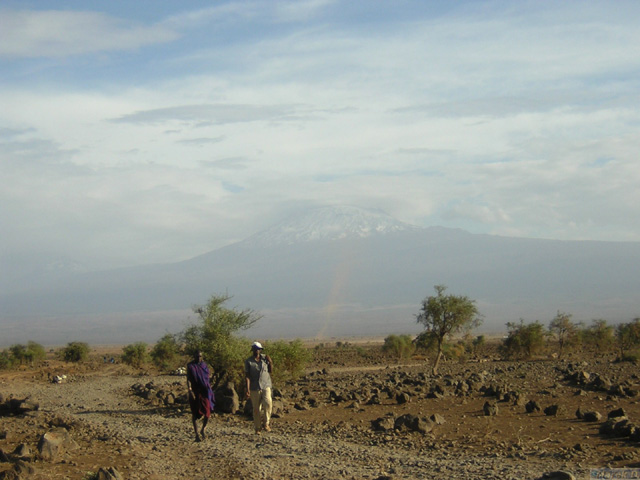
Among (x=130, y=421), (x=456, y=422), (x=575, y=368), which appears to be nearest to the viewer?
(x=456, y=422)

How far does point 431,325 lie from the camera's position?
4194cm

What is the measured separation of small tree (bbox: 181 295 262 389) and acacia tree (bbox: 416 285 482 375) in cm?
1985

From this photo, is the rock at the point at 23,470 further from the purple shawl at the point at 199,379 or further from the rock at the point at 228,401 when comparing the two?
the rock at the point at 228,401

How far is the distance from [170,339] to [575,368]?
2202 cm

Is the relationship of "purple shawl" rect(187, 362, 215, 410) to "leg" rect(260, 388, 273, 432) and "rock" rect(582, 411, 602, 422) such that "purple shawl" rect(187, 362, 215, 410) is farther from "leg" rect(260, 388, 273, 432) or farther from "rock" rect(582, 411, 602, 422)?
"rock" rect(582, 411, 602, 422)

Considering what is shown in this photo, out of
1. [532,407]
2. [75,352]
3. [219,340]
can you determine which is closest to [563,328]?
[532,407]

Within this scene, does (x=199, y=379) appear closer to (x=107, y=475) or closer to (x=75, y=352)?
(x=107, y=475)

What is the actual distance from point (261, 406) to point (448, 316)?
26023 mm

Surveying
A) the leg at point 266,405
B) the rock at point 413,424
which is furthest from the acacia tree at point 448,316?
the leg at point 266,405

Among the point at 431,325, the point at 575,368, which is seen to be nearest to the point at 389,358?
the point at 431,325

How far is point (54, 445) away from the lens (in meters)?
14.0

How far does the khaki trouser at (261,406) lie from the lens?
15.9m

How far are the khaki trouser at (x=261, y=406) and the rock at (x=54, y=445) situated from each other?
4.27 m

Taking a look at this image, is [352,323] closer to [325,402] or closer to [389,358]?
[389,358]
